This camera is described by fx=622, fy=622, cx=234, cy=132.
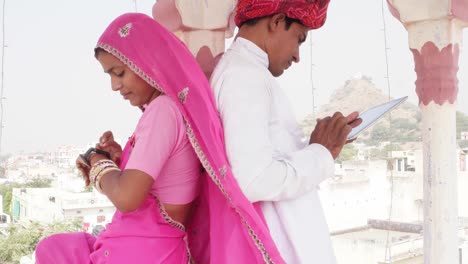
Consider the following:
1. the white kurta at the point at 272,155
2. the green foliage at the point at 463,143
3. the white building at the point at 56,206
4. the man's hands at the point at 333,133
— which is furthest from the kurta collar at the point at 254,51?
the white building at the point at 56,206

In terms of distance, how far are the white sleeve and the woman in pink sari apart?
0.07 ft

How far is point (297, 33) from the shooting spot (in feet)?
3.58

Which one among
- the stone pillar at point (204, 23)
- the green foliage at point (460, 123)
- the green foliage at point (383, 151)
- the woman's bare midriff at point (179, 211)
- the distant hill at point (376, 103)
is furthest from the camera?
the green foliage at point (383, 151)

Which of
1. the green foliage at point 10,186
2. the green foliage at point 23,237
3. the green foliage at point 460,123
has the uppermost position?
the green foliage at point 460,123

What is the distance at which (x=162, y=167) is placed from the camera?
3.38 feet

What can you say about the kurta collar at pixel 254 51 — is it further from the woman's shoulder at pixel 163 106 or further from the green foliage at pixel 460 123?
the green foliage at pixel 460 123

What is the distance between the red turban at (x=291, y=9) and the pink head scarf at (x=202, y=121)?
0.44 ft

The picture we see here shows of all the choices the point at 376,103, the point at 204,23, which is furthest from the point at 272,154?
the point at 376,103

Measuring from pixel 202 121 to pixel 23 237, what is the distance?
4.96 metres

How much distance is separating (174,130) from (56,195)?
5.69 m

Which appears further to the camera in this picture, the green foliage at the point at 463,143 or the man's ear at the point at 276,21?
the green foliage at the point at 463,143

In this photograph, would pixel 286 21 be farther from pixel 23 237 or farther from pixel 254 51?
pixel 23 237

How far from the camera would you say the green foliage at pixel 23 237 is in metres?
5.53

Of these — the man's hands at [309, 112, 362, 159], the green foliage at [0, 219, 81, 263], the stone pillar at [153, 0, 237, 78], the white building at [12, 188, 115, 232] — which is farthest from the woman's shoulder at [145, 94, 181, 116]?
the white building at [12, 188, 115, 232]
